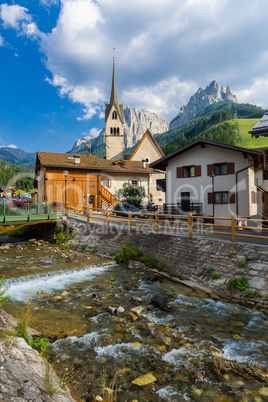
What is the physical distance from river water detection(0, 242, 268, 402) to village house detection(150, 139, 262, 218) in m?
13.5

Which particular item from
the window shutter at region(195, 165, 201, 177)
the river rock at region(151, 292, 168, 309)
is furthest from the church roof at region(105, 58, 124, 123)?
the river rock at region(151, 292, 168, 309)

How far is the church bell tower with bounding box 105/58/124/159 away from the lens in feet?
193

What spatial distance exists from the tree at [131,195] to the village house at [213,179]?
5.98m

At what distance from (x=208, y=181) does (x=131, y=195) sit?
39.1 ft

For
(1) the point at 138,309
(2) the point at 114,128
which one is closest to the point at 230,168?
(1) the point at 138,309

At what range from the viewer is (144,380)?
188 inches

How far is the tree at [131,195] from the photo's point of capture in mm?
30812

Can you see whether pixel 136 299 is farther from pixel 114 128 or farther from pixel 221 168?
pixel 114 128

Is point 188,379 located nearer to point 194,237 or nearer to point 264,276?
point 264,276

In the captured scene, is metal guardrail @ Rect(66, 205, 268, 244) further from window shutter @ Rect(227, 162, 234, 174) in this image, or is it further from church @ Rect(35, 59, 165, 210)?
window shutter @ Rect(227, 162, 234, 174)

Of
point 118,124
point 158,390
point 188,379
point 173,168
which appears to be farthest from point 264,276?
point 118,124

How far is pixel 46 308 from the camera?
26.3 feet

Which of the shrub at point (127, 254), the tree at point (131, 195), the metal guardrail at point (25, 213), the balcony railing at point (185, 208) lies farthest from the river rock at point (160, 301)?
the tree at point (131, 195)

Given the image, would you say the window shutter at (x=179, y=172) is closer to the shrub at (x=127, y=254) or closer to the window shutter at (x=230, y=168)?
the window shutter at (x=230, y=168)
